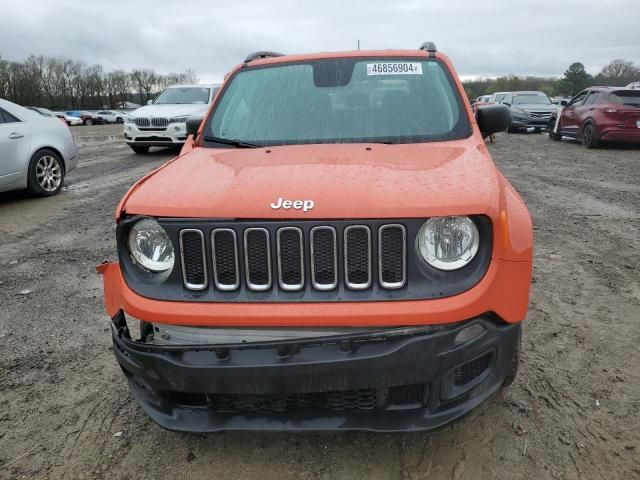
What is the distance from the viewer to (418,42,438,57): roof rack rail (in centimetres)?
371

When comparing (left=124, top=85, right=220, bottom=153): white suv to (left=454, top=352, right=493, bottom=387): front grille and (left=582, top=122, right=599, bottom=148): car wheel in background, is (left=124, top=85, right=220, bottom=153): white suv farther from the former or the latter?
(left=454, top=352, right=493, bottom=387): front grille

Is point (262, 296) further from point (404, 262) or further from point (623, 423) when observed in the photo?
A: point (623, 423)

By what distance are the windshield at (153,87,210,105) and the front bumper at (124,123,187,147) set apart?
1.09 metres

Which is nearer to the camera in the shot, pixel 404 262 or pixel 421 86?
pixel 404 262

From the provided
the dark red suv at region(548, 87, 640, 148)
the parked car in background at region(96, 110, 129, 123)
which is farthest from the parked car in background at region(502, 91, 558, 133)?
the parked car in background at region(96, 110, 129, 123)

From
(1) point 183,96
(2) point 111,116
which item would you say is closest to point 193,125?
(1) point 183,96

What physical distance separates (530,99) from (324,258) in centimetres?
2183

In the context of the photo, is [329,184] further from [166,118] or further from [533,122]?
[533,122]

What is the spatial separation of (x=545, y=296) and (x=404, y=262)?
8.61 feet

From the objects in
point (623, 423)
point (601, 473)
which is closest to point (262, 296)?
point (601, 473)

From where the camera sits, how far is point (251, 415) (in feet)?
7.38

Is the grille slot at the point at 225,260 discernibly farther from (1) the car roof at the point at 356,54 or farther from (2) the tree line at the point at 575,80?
(2) the tree line at the point at 575,80

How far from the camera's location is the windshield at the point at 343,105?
3154 mm

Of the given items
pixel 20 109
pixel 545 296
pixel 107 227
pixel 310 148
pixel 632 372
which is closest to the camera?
pixel 310 148
